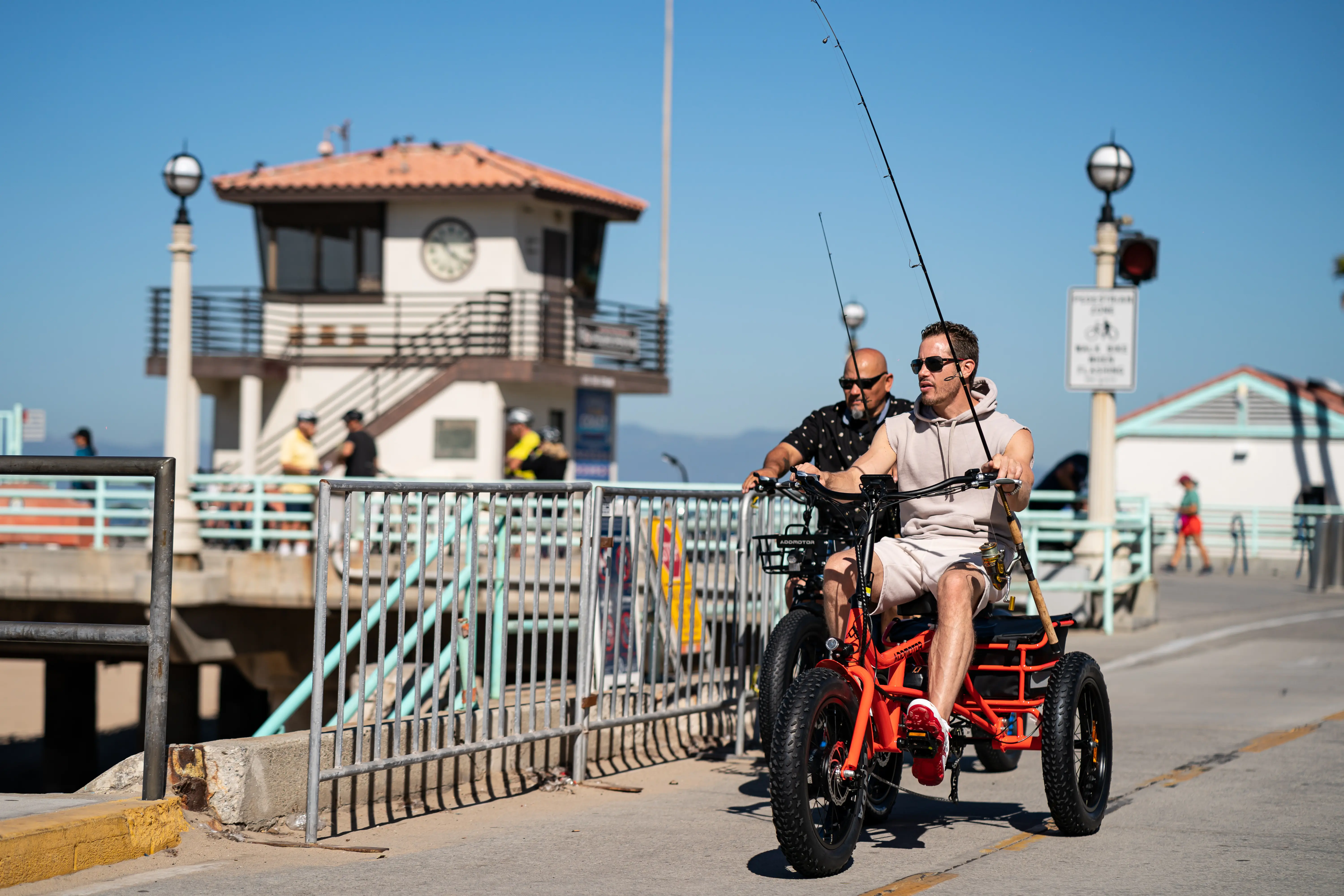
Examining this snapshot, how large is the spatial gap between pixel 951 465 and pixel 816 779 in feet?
4.54

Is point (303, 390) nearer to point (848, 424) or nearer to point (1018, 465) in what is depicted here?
point (848, 424)

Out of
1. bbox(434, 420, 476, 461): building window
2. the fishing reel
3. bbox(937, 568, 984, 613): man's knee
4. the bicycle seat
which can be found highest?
bbox(434, 420, 476, 461): building window

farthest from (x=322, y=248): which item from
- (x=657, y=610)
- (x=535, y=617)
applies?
(x=535, y=617)

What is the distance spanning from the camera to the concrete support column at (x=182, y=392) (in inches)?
645

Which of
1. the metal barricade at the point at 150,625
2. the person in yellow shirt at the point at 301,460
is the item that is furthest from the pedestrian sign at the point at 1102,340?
the metal barricade at the point at 150,625

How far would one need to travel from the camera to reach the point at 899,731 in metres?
5.19

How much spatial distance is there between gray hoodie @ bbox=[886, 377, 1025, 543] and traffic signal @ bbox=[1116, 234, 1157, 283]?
8.80 m

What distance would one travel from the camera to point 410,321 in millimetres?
29938

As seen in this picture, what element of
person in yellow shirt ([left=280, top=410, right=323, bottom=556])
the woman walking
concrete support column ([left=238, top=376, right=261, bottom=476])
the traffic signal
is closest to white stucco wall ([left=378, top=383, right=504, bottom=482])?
concrete support column ([left=238, top=376, right=261, bottom=476])

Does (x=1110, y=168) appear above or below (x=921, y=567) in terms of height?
above

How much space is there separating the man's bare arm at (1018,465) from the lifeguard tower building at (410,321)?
78.0ft

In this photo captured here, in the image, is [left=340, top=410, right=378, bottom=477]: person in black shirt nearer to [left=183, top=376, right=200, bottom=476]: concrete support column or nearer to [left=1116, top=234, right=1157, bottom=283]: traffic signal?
[left=183, top=376, right=200, bottom=476]: concrete support column

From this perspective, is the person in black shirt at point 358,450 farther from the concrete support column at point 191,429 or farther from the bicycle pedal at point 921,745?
the bicycle pedal at point 921,745

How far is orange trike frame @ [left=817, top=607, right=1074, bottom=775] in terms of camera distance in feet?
16.4
